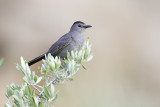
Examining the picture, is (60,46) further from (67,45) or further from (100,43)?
(100,43)

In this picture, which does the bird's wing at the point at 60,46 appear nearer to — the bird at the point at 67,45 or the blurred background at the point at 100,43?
the bird at the point at 67,45

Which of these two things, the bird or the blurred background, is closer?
the bird

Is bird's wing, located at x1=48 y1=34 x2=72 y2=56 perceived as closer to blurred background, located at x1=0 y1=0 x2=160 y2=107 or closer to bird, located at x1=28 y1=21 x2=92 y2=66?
bird, located at x1=28 y1=21 x2=92 y2=66

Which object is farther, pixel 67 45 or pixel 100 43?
pixel 100 43

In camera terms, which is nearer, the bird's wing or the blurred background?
the bird's wing

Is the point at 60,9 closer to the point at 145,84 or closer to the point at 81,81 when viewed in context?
the point at 81,81

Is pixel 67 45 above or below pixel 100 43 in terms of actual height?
above

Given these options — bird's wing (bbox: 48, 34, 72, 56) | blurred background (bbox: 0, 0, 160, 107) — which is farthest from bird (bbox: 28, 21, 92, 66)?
blurred background (bbox: 0, 0, 160, 107)

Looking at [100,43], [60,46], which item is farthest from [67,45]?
[100,43]

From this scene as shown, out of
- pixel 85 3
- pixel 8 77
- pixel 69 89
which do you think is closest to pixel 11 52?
pixel 8 77
